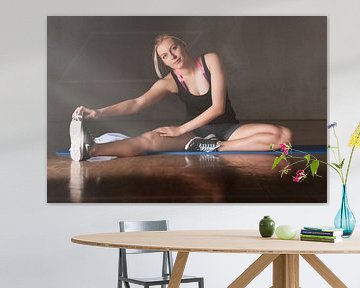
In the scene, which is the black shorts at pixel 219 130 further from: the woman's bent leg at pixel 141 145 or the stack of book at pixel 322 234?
the stack of book at pixel 322 234

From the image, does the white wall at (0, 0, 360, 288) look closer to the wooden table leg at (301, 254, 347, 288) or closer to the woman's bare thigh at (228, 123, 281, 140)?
the woman's bare thigh at (228, 123, 281, 140)

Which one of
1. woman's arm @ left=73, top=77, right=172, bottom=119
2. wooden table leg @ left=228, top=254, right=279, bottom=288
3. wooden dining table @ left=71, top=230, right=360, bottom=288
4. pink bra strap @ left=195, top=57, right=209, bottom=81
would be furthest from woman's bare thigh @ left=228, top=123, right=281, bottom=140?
wooden table leg @ left=228, top=254, right=279, bottom=288

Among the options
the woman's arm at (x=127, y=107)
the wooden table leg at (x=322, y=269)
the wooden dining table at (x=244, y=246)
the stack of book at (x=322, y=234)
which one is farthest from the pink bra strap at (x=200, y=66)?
the stack of book at (x=322, y=234)

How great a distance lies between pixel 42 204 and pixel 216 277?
1493mm

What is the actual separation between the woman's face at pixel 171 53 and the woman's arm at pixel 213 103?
207 mm

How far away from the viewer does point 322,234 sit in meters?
4.60

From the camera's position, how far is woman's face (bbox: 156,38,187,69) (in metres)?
6.84

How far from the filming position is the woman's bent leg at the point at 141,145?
6.79 meters

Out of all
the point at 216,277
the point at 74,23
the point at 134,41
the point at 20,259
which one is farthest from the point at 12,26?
the point at 216,277

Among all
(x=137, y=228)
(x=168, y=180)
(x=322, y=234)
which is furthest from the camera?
(x=168, y=180)

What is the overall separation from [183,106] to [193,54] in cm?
42

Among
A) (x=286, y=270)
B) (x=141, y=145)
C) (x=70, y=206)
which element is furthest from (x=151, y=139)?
(x=286, y=270)

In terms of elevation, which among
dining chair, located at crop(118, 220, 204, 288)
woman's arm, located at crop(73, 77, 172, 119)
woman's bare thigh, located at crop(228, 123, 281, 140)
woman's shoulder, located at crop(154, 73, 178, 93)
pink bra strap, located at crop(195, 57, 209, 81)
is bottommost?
dining chair, located at crop(118, 220, 204, 288)

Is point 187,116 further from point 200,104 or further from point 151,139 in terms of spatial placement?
point 151,139
